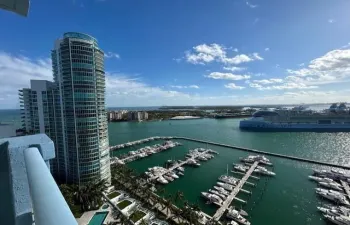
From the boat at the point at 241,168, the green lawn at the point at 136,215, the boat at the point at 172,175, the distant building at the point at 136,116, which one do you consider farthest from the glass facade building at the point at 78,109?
the distant building at the point at 136,116

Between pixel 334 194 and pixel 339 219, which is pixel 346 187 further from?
pixel 339 219

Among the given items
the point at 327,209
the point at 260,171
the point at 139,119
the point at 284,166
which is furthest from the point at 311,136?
the point at 139,119

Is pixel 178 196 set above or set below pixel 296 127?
below

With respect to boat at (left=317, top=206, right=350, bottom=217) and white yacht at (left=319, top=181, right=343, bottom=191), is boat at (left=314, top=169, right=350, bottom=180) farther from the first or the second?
boat at (left=317, top=206, right=350, bottom=217)

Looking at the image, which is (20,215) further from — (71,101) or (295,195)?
(295,195)

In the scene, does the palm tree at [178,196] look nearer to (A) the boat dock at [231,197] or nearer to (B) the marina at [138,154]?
(A) the boat dock at [231,197]

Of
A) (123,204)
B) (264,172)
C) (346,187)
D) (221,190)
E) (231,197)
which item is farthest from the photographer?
(264,172)

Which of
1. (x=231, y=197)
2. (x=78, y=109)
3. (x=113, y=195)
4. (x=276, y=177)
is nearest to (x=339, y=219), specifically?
(x=231, y=197)
